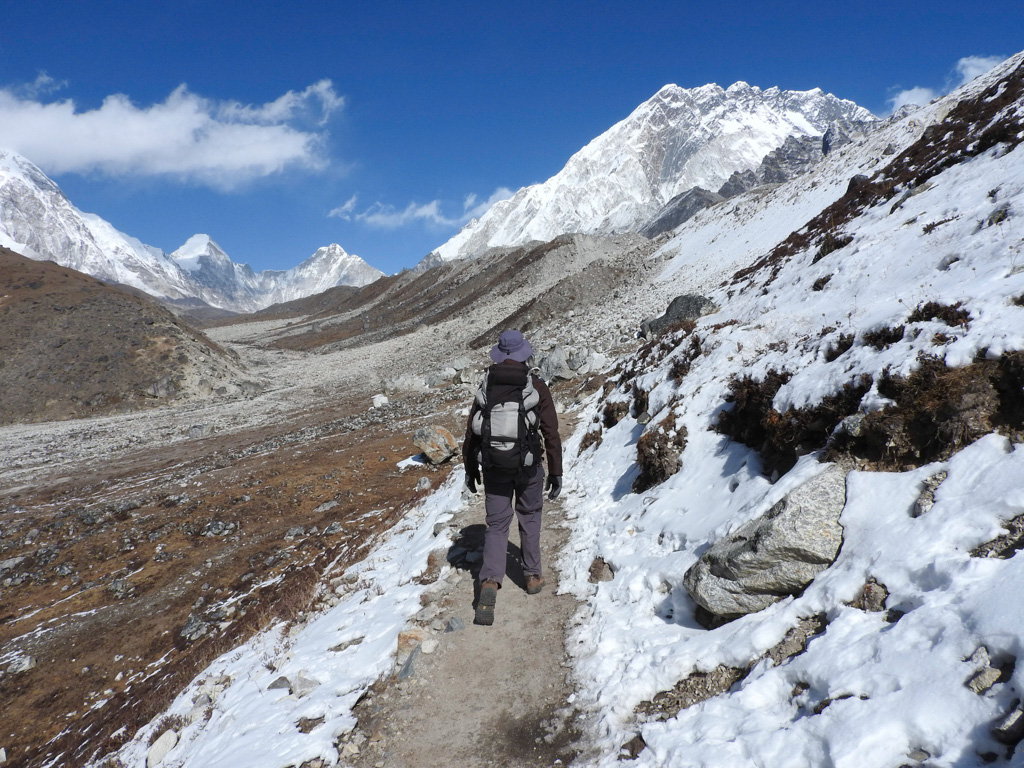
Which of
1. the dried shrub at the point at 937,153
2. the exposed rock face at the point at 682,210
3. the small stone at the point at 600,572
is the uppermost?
the exposed rock face at the point at 682,210

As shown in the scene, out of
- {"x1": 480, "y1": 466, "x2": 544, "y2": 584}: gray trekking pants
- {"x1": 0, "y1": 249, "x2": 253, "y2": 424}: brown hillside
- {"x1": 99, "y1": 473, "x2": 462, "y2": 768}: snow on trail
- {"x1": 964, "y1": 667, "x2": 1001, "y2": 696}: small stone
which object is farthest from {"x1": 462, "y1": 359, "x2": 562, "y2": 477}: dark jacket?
{"x1": 0, "y1": 249, "x2": 253, "y2": 424}: brown hillside

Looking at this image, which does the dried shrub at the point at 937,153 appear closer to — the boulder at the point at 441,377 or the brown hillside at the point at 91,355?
the boulder at the point at 441,377

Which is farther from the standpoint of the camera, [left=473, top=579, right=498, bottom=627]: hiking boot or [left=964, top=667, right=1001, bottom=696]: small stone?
[left=473, top=579, right=498, bottom=627]: hiking boot

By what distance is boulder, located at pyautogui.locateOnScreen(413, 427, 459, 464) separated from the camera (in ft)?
57.7

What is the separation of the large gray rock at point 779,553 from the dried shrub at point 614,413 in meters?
6.81

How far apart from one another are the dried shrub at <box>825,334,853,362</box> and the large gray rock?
2523 millimetres

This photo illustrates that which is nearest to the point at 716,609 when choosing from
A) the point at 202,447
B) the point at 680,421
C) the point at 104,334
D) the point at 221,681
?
the point at 680,421

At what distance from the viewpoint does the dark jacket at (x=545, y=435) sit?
6.11 metres

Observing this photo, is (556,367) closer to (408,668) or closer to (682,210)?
(408,668)

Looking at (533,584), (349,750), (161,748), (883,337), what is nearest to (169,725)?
(161,748)

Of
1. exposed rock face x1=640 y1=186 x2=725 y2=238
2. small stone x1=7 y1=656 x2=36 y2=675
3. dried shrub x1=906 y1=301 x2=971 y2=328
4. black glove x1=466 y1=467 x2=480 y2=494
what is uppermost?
exposed rock face x1=640 y1=186 x2=725 y2=238

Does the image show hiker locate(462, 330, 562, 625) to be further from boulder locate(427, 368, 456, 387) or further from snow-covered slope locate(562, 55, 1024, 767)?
boulder locate(427, 368, 456, 387)

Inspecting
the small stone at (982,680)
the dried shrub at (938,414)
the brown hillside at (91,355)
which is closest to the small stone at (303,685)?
the small stone at (982,680)

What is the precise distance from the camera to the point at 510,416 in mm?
5926
